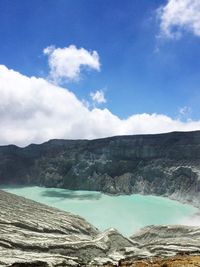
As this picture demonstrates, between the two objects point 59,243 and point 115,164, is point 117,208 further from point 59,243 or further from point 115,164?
point 59,243

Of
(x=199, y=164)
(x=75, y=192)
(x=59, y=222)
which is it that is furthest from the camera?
(x=75, y=192)

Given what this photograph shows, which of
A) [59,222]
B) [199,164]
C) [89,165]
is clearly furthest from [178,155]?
[59,222]

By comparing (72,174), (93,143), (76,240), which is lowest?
(76,240)

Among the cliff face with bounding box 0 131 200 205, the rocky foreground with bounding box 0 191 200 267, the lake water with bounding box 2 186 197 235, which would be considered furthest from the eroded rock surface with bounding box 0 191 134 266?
the cliff face with bounding box 0 131 200 205

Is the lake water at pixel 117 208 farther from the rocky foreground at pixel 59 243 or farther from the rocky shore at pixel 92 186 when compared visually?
the rocky foreground at pixel 59 243

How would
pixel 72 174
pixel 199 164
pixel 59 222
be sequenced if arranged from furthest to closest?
1. pixel 72 174
2. pixel 199 164
3. pixel 59 222

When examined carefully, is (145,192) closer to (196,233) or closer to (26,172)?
(26,172)

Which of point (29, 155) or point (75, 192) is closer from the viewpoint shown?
point (75, 192)

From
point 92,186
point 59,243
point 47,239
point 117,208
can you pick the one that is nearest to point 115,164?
point 92,186
